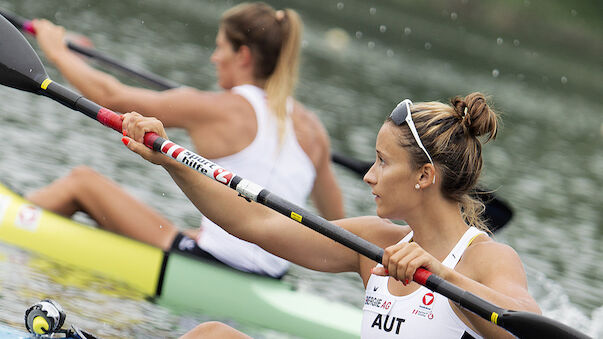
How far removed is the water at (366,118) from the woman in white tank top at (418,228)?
3.07ft

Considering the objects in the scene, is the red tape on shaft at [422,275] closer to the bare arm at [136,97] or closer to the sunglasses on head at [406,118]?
the sunglasses on head at [406,118]

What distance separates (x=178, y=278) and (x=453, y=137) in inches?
93.0

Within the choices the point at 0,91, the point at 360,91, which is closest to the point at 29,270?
the point at 0,91

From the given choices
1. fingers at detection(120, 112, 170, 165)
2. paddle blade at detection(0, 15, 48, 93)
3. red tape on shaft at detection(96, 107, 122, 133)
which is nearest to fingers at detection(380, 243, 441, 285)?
fingers at detection(120, 112, 170, 165)

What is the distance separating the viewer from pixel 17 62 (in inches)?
153

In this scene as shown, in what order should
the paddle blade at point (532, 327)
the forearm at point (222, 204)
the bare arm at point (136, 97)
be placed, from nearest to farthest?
the paddle blade at point (532, 327)
the forearm at point (222, 204)
the bare arm at point (136, 97)

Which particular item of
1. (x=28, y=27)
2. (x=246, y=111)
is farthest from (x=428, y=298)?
(x=28, y=27)

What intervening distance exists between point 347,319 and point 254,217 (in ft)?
5.83

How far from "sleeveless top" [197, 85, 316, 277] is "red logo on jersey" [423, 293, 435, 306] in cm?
202

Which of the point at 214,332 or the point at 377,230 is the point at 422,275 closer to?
the point at 377,230

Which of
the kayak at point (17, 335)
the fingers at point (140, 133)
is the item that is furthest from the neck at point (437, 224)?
the kayak at point (17, 335)

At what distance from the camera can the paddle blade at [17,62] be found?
3.86m

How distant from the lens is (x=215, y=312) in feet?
16.3

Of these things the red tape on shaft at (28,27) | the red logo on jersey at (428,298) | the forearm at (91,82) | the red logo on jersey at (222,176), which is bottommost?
the red logo on jersey at (428,298)
